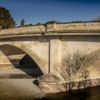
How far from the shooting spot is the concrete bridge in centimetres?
2103

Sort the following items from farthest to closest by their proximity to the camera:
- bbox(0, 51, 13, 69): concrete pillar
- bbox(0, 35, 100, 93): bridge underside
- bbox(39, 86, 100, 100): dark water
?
bbox(0, 51, 13, 69): concrete pillar
bbox(0, 35, 100, 93): bridge underside
bbox(39, 86, 100, 100): dark water

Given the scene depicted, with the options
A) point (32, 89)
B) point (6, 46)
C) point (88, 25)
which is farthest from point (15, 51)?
point (88, 25)

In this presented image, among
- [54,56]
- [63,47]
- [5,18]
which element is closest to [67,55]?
[63,47]

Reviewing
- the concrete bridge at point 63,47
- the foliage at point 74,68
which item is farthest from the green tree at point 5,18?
the foliage at point 74,68

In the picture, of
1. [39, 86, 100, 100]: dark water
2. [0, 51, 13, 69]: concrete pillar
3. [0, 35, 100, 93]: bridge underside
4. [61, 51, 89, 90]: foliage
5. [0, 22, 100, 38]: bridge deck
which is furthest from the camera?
[0, 51, 13, 69]: concrete pillar

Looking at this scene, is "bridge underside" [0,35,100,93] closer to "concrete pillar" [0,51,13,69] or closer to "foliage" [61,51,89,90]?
"foliage" [61,51,89,90]

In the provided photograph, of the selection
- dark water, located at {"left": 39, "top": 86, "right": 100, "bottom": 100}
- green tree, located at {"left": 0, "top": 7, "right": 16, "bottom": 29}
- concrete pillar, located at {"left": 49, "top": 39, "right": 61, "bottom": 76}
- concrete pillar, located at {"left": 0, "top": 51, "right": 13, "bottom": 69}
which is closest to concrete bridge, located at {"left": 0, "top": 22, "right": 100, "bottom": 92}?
concrete pillar, located at {"left": 49, "top": 39, "right": 61, "bottom": 76}

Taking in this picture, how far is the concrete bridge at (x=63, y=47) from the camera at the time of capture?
2103 cm

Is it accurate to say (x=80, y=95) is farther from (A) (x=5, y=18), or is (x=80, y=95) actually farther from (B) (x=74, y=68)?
(A) (x=5, y=18)

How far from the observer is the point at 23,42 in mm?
26219

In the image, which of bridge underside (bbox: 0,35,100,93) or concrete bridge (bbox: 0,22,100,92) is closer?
concrete bridge (bbox: 0,22,100,92)

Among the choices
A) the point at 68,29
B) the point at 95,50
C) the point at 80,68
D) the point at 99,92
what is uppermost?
the point at 68,29

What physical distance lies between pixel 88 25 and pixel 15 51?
45.2ft

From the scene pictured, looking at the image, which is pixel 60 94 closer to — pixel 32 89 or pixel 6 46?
pixel 32 89
